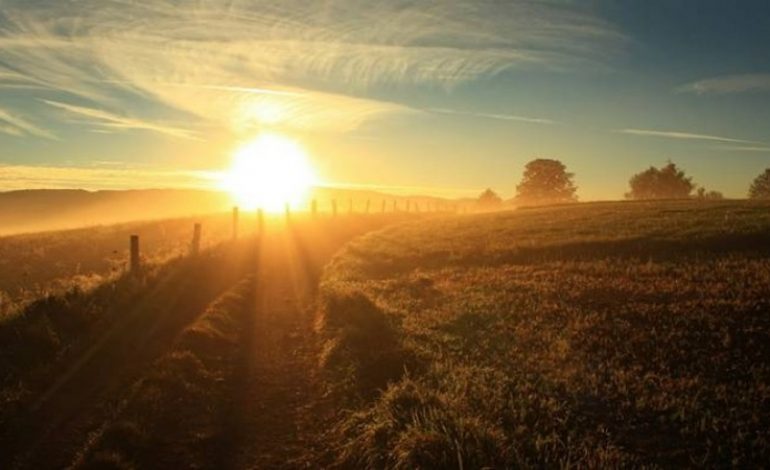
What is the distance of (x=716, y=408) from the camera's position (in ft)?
34.9

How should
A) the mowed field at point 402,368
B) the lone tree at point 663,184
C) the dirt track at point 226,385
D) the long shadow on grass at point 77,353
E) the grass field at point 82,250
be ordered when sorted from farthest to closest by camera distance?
the lone tree at point 663,184
the grass field at point 82,250
the long shadow on grass at point 77,353
the dirt track at point 226,385
the mowed field at point 402,368

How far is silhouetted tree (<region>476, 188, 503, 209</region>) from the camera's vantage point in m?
145

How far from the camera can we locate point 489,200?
146 meters

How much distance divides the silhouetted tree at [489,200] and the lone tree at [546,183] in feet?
96.6

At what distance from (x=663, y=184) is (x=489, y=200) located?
42776mm

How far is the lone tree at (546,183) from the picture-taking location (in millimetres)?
112438

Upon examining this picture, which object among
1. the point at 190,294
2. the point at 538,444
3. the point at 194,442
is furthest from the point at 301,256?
the point at 538,444

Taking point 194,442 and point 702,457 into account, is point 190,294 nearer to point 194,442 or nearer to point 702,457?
point 194,442

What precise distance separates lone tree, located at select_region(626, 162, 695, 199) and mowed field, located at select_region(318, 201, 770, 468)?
92.5 meters

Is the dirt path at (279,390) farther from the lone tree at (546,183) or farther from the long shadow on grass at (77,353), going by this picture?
the lone tree at (546,183)

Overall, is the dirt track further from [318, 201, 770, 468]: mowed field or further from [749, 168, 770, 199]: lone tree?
[749, 168, 770, 199]: lone tree

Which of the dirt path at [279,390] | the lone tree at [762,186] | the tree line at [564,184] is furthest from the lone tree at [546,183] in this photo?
the dirt path at [279,390]

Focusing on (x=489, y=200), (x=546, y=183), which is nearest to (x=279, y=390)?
(x=546, y=183)

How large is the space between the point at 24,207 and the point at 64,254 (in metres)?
167
